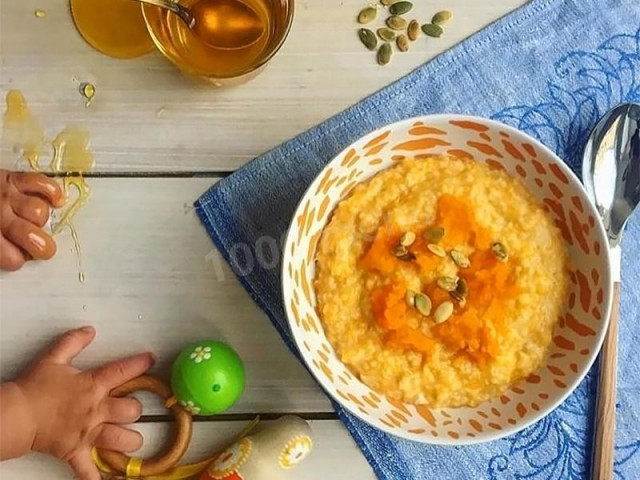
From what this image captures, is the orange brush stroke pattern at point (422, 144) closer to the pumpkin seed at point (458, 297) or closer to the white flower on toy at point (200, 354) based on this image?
the pumpkin seed at point (458, 297)

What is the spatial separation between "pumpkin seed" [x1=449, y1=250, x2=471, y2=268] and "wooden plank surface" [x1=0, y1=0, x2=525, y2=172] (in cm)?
28

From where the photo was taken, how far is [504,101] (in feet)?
3.61

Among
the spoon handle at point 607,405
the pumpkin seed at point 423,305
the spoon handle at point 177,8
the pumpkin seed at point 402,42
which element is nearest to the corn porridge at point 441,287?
the pumpkin seed at point 423,305

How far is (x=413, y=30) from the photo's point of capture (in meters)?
1.11

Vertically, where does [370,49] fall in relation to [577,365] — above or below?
above

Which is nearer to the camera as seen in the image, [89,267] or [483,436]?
[483,436]

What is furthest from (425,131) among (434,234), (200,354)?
(200,354)

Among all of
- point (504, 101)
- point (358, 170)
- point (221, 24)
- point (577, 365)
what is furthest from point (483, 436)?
point (221, 24)

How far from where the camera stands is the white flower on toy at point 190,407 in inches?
40.4

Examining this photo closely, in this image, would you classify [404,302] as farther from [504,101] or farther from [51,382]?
[51,382]

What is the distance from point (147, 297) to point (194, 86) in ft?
0.91

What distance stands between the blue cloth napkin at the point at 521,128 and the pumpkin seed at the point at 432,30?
0.10ft

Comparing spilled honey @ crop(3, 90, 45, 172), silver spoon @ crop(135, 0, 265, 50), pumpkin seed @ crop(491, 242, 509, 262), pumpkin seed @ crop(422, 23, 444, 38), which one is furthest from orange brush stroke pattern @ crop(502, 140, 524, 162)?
spilled honey @ crop(3, 90, 45, 172)

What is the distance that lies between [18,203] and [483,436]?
2.05ft
